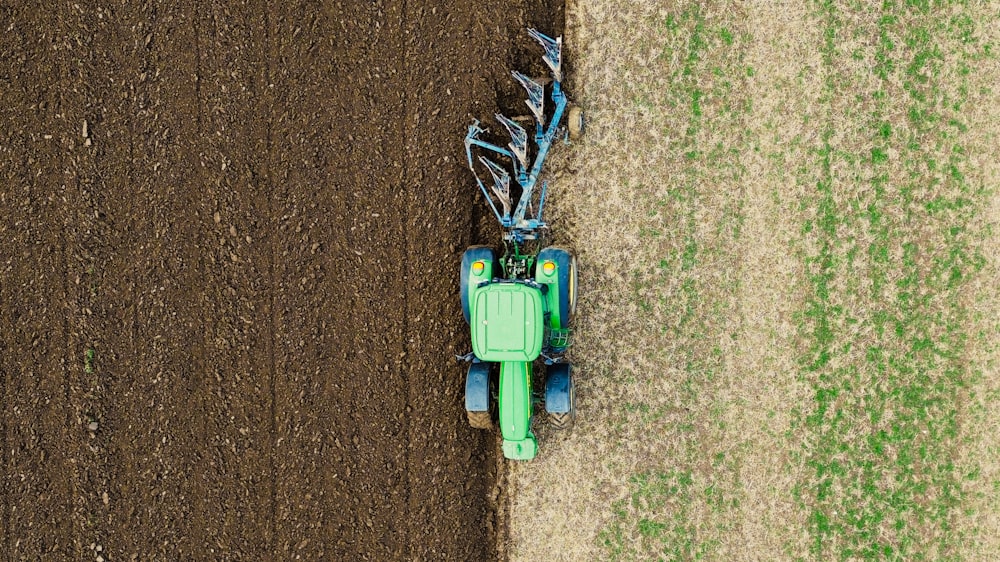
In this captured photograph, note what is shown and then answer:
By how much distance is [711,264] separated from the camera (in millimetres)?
6117

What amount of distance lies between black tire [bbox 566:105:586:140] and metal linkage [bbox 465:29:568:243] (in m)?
0.09

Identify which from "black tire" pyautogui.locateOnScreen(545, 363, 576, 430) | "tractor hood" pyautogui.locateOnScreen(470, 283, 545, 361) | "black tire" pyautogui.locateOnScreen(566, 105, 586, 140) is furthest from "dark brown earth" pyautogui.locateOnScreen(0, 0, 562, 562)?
"tractor hood" pyautogui.locateOnScreen(470, 283, 545, 361)

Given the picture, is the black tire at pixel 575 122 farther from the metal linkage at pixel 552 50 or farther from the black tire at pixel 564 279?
the black tire at pixel 564 279

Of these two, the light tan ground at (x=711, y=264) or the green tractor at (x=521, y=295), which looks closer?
the green tractor at (x=521, y=295)

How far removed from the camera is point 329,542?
6.25m

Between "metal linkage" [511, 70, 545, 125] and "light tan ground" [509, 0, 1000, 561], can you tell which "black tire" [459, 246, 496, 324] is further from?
"metal linkage" [511, 70, 545, 125]

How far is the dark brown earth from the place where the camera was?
6.12 m

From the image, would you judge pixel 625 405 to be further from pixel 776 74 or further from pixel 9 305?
pixel 9 305

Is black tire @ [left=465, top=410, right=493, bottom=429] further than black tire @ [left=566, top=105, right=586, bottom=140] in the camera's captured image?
No

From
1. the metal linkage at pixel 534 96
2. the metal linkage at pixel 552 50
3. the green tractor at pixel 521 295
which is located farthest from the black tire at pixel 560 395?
the metal linkage at pixel 552 50

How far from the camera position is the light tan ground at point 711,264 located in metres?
6.05

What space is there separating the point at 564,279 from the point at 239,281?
3056mm

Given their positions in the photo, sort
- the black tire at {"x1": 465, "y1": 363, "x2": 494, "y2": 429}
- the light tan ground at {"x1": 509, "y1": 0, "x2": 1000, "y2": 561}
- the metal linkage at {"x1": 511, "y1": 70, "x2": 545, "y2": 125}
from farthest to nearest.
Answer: the light tan ground at {"x1": 509, "y1": 0, "x2": 1000, "y2": 561} → the metal linkage at {"x1": 511, "y1": 70, "x2": 545, "y2": 125} → the black tire at {"x1": 465, "y1": 363, "x2": 494, "y2": 429}

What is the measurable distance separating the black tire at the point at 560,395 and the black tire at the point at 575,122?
6.87 ft
